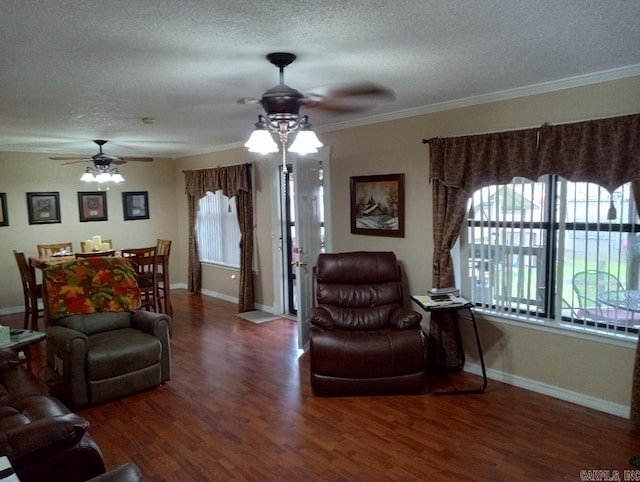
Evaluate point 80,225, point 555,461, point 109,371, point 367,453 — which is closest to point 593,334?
point 555,461

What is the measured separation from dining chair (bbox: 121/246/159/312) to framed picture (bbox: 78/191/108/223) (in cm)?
185

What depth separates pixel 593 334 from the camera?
10.9 ft

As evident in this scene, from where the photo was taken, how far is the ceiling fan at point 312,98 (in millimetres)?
2604

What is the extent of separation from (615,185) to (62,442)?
358cm

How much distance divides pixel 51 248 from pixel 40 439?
215 inches

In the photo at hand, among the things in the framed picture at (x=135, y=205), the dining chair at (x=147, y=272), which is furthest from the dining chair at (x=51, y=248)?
the dining chair at (x=147, y=272)

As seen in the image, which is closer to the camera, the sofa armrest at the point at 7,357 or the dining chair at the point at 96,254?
the sofa armrest at the point at 7,357

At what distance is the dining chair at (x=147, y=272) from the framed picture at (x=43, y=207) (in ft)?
6.26

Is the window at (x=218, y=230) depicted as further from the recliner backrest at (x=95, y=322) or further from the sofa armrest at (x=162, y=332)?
the sofa armrest at (x=162, y=332)

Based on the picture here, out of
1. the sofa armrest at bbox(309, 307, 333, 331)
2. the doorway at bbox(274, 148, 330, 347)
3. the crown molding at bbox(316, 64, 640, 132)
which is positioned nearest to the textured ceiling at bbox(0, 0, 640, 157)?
the crown molding at bbox(316, 64, 640, 132)

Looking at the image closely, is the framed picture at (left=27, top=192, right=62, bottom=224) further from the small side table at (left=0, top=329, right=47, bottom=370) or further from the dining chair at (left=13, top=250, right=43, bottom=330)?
the small side table at (left=0, top=329, right=47, bottom=370)

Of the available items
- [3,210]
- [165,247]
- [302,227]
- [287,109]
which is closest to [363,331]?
[302,227]

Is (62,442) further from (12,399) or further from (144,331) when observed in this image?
(144,331)

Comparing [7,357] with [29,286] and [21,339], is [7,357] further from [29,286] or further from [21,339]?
[29,286]
